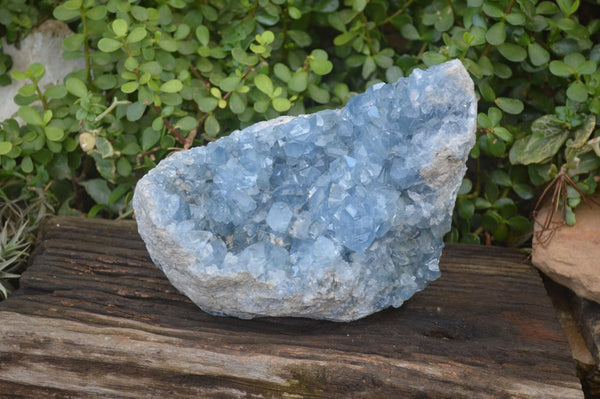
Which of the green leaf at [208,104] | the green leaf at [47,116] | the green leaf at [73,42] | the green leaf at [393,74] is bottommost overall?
the green leaf at [393,74]

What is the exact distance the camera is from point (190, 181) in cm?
155

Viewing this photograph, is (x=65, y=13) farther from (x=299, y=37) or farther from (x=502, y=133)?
(x=502, y=133)

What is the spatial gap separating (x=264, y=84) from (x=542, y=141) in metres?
0.86

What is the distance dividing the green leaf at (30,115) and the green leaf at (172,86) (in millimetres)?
414

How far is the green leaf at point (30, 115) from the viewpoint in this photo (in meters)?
2.03

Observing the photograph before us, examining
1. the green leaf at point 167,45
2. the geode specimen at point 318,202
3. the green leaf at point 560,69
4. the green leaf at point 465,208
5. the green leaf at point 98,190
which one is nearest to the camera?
the geode specimen at point 318,202

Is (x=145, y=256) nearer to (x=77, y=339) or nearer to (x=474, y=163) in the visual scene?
(x=77, y=339)

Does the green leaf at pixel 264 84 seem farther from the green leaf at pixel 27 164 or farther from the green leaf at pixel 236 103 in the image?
the green leaf at pixel 27 164

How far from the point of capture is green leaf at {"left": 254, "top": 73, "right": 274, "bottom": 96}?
6.46 feet

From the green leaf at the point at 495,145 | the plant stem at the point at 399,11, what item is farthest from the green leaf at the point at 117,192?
the green leaf at the point at 495,145

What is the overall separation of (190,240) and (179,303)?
34cm

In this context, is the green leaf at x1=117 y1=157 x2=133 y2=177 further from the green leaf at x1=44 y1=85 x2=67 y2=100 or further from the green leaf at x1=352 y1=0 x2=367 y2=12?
the green leaf at x1=352 y1=0 x2=367 y2=12

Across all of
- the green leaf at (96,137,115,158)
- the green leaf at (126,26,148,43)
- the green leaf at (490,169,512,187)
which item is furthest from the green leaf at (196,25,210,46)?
the green leaf at (490,169,512,187)

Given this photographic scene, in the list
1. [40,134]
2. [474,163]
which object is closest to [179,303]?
[40,134]
